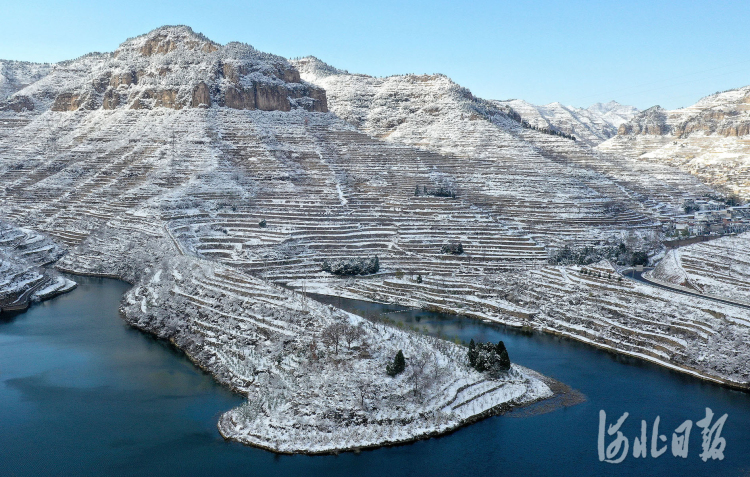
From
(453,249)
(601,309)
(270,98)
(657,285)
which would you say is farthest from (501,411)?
(270,98)

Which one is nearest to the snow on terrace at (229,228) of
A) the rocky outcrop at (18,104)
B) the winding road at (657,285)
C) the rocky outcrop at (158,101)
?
the rocky outcrop at (158,101)

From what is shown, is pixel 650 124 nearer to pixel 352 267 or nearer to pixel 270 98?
pixel 270 98

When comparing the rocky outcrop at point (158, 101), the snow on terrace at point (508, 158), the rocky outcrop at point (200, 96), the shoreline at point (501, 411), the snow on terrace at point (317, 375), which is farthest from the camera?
the rocky outcrop at point (158, 101)

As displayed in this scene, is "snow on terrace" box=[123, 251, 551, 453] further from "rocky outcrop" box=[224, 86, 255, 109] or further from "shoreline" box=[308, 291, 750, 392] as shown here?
"rocky outcrop" box=[224, 86, 255, 109]

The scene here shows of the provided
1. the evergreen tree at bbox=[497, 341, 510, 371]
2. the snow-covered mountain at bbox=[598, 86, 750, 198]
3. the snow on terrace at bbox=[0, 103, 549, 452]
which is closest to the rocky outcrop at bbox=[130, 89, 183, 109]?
the snow on terrace at bbox=[0, 103, 549, 452]

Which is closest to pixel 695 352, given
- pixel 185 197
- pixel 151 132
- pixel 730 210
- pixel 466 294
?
pixel 466 294

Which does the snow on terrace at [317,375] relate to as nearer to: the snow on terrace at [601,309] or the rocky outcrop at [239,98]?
the snow on terrace at [601,309]

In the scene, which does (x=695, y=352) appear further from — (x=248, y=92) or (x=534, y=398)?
(x=248, y=92)
